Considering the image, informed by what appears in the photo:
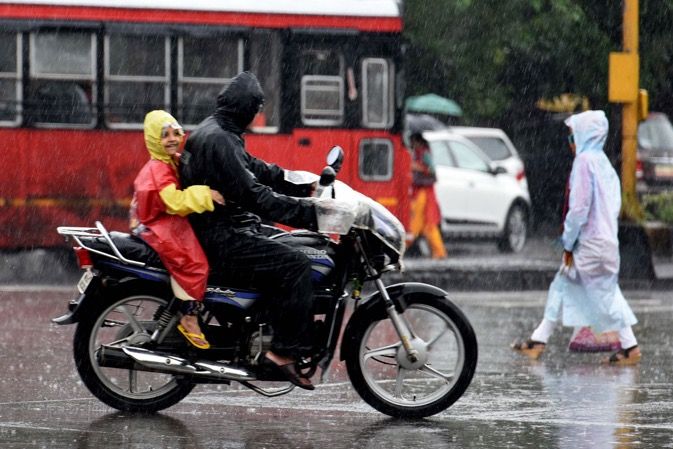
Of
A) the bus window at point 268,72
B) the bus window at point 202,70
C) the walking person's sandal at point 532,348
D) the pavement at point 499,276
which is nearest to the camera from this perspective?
the walking person's sandal at point 532,348

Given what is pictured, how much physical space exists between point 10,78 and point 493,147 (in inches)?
428

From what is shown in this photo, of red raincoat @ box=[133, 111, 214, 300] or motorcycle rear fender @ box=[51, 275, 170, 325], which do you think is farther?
motorcycle rear fender @ box=[51, 275, 170, 325]

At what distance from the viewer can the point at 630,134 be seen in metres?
18.7

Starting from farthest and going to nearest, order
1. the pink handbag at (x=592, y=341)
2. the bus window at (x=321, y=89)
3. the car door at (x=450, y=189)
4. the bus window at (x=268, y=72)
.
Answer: the car door at (x=450, y=189), the bus window at (x=321, y=89), the bus window at (x=268, y=72), the pink handbag at (x=592, y=341)

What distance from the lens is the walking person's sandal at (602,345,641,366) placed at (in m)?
11.0

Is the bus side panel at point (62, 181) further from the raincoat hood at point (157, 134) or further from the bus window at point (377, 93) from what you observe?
the raincoat hood at point (157, 134)

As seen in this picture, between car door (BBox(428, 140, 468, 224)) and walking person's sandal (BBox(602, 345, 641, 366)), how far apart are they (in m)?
12.4

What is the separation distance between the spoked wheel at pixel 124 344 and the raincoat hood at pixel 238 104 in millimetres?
946

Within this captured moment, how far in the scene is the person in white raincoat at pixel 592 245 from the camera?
11.2 meters

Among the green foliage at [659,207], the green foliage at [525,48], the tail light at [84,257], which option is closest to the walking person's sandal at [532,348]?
the tail light at [84,257]

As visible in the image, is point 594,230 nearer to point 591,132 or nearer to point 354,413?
point 591,132

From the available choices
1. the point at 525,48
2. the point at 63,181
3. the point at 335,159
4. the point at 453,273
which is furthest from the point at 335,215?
the point at 525,48

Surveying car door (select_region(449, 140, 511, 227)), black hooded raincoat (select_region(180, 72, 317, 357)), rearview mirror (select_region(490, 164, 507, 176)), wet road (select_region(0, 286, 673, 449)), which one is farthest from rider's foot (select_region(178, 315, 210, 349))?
rearview mirror (select_region(490, 164, 507, 176))

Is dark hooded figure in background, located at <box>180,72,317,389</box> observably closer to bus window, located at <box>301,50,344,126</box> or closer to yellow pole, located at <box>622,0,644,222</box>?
yellow pole, located at <box>622,0,644,222</box>
